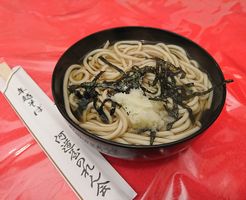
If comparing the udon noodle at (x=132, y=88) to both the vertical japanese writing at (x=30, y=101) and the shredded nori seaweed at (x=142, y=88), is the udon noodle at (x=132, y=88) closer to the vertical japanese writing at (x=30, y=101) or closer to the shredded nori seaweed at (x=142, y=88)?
the shredded nori seaweed at (x=142, y=88)

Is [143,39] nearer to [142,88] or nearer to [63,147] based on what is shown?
[142,88]

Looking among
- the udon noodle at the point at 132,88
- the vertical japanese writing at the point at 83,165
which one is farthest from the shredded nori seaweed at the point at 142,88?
the vertical japanese writing at the point at 83,165

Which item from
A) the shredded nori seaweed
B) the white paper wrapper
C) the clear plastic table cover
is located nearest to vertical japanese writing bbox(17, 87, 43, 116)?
the white paper wrapper

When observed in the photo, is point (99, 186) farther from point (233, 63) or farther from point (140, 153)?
point (233, 63)

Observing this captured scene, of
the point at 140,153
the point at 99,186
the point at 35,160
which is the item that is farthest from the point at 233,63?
the point at 35,160

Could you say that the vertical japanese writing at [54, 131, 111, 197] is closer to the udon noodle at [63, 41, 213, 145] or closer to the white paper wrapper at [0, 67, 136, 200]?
the white paper wrapper at [0, 67, 136, 200]

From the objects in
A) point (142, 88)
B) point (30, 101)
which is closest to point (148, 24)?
point (142, 88)
